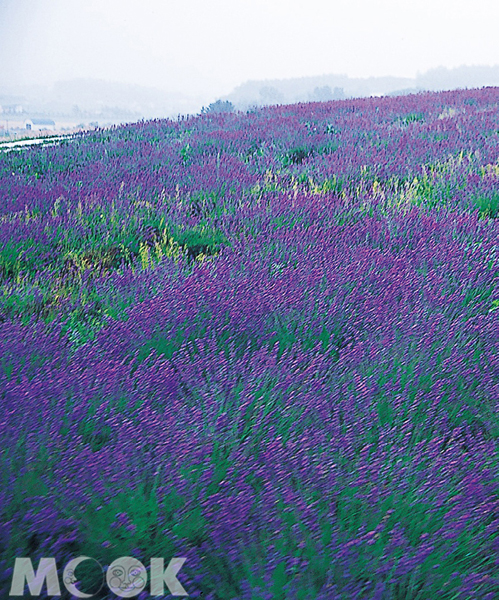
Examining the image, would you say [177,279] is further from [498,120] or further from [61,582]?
[498,120]

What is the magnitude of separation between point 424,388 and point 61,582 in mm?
1215

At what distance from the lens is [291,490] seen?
1199 millimetres

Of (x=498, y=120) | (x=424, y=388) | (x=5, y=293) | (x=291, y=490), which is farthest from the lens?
(x=498, y=120)

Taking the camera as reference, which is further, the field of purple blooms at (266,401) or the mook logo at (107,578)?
the field of purple blooms at (266,401)

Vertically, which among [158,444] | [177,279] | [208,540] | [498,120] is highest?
[498,120]

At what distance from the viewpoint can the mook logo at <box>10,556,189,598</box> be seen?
101 centimetres

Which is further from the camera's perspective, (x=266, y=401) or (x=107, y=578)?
(x=266, y=401)

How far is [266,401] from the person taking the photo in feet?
5.25

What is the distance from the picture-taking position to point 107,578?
1062 mm

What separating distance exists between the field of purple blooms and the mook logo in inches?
1.1

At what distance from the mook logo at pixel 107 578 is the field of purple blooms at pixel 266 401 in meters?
0.03

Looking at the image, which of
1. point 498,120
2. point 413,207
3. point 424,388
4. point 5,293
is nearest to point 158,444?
point 424,388

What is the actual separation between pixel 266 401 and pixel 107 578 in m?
0.68

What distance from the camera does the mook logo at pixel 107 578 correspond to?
1.01 meters
